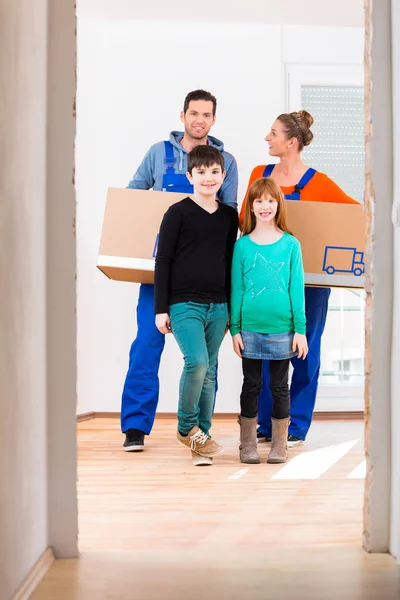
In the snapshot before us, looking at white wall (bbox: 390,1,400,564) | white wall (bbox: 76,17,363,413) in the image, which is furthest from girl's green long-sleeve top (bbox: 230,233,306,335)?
white wall (bbox: 76,17,363,413)

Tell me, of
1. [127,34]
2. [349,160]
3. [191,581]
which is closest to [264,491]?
[191,581]

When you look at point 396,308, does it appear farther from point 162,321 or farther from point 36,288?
point 162,321

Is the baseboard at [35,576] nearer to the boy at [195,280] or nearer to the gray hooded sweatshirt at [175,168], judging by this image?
the boy at [195,280]

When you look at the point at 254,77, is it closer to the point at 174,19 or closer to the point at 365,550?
the point at 174,19

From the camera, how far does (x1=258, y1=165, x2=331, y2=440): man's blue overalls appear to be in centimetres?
297

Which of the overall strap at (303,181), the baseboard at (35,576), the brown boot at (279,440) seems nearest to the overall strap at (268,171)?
the overall strap at (303,181)

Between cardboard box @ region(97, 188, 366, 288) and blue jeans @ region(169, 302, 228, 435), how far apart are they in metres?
0.26

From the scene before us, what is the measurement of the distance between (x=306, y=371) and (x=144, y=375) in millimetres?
628

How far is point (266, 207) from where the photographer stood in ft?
8.66

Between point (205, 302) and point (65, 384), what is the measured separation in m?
1.09

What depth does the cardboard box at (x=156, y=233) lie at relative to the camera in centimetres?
273

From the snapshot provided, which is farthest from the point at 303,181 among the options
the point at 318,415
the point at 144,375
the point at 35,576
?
the point at 35,576

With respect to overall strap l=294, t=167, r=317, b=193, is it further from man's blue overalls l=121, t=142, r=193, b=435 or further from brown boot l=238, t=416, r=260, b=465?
brown boot l=238, t=416, r=260, b=465

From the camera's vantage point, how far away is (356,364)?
420cm
